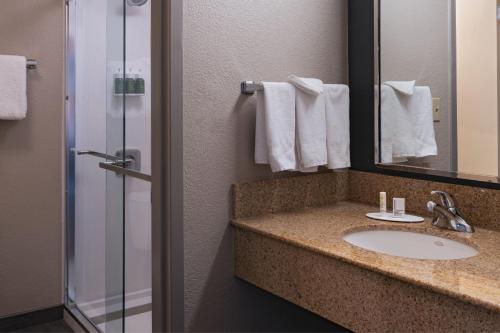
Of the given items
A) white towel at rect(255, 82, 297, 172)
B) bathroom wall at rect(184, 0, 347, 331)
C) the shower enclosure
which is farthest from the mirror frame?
the shower enclosure

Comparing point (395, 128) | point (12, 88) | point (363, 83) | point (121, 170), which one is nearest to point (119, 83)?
point (121, 170)

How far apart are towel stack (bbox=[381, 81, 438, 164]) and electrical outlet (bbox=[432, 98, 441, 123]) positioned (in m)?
0.01

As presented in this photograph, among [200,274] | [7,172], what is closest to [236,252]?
[200,274]

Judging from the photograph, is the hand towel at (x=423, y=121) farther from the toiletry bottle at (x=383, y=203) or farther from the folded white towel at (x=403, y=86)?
the toiletry bottle at (x=383, y=203)

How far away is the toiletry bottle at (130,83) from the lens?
1679mm

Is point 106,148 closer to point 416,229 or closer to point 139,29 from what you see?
point 139,29

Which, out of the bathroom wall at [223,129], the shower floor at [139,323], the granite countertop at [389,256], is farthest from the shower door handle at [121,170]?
the shower floor at [139,323]

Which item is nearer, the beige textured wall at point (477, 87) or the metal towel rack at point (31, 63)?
the beige textured wall at point (477, 87)

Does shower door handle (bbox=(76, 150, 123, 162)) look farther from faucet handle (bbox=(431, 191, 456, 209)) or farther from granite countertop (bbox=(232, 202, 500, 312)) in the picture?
faucet handle (bbox=(431, 191, 456, 209))

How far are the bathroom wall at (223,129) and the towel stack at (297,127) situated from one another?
81mm

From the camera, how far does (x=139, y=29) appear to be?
1.62 metres

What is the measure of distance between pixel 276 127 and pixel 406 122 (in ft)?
1.75

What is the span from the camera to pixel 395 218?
1.61 meters

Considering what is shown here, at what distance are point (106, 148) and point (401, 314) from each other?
136 cm
